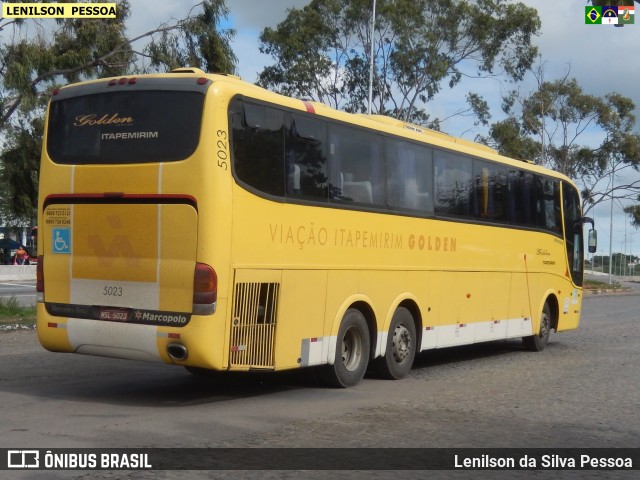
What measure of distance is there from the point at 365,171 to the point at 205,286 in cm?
348

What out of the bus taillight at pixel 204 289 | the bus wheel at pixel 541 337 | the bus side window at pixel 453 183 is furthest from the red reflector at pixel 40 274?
the bus wheel at pixel 541 337

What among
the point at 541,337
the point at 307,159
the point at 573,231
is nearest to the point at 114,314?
the point at 307,159

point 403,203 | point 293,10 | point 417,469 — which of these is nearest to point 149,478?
point 417,469

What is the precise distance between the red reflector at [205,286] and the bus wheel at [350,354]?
2.44 meters

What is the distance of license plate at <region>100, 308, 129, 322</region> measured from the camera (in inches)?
390

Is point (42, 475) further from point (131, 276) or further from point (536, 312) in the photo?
point (536, 312)

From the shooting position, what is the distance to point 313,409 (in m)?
10.1

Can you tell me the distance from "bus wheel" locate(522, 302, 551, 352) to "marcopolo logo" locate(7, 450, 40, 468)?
467 inches

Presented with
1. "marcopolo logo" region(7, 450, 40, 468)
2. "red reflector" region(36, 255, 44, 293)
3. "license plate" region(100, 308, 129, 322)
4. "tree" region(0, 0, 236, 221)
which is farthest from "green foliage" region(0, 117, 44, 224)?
"marcopolo logo" region(7, 450, 40, 468)

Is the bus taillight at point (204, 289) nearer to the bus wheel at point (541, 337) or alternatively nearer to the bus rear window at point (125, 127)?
the bus rear window at point (125, 127)

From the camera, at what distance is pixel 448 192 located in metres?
14.2

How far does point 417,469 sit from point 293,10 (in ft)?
111

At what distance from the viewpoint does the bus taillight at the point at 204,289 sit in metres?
9.47

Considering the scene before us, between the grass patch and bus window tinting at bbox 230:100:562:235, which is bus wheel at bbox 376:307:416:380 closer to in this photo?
bus window tinting at bbox 230:100:562:235
